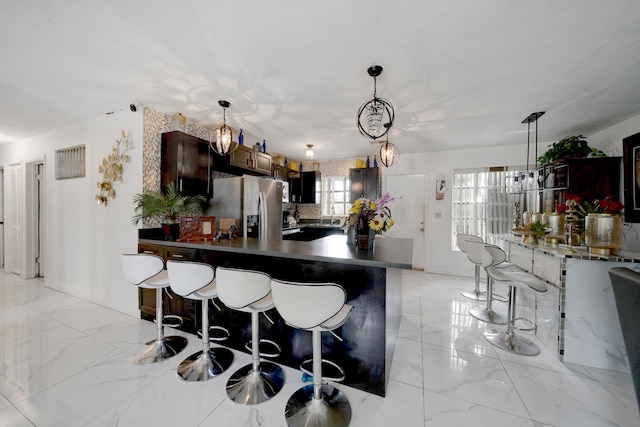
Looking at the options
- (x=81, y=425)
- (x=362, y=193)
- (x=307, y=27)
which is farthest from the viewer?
(x=362, y=193)

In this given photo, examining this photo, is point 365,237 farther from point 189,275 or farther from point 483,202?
point 483,202

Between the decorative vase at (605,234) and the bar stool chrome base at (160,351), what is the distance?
12.7 feet

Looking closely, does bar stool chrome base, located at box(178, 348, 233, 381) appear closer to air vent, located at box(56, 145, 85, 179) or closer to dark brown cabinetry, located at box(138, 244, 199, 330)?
dark brown cabinetry, located at box(138, 244, 199, 330)

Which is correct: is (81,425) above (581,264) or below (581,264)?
below

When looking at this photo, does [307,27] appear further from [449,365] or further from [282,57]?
[449,365]

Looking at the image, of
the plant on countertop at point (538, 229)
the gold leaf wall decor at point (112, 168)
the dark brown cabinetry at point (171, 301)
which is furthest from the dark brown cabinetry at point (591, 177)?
the gold leaf wall decor at point (112, 168)

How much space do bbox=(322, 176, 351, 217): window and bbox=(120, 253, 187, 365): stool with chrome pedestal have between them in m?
4.08

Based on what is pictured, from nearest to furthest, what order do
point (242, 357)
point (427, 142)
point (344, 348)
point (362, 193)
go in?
point (344, 348), point (242, 357), point (427, 142), point (362, 193)

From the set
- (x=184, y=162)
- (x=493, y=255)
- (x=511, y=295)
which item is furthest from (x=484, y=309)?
(x=184, y=162)

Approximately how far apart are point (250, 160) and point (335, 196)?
8.39 ft

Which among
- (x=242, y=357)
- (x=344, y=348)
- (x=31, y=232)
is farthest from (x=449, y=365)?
(x=31, y=232)

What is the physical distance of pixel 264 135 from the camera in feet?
13.1

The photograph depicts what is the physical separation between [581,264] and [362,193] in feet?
11.7

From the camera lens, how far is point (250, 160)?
387 cm
